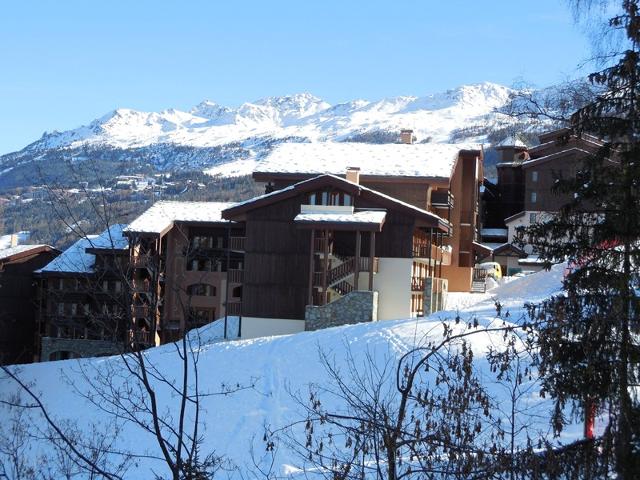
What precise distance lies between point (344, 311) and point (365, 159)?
43.5ft

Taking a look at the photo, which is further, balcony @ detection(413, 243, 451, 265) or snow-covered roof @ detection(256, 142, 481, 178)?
snow-covered roof @ detection(256, 142, 481, 178)

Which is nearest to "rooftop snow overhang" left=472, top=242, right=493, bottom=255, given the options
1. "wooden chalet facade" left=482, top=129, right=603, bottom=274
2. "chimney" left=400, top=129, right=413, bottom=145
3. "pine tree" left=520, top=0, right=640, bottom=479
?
"wooden chalet facade" left=482, top=129, right=603, bottom=274

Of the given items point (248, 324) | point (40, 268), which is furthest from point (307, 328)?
point (40, 268)

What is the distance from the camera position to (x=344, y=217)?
3631 cm

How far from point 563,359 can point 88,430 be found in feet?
52.6

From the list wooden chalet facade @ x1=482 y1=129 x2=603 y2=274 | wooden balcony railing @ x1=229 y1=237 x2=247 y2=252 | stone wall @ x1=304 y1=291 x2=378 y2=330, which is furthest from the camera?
wooden chalet facade @ x1=482 y1=129 x2=603 y2=274

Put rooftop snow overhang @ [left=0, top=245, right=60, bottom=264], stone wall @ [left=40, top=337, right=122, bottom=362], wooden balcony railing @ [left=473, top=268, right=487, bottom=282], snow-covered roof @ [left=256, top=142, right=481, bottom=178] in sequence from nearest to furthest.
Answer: snow-covered roof @ [left=256, top=142, right=481, bottom=178] < wooden balcony railing @ [left=473, top=268, right=487, bottom=282] < stone wall @ [left=40, top=337, right=122, bottom=362] < rooftop snow overhang @ [left=0, top=245, right=60, bottom=264]

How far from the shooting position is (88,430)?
24375 mm

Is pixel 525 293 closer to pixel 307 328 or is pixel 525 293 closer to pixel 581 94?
pixel 307 328

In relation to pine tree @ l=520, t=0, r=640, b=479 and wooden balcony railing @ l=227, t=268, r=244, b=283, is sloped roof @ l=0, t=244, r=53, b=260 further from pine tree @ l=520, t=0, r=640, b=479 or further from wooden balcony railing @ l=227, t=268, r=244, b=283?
pine tree @ l=520, t=0, r=640, b=479

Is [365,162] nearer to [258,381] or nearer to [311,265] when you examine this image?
[311,265]

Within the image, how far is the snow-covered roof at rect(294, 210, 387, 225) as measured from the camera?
35.8m

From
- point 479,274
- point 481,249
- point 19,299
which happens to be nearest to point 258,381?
point 479,274

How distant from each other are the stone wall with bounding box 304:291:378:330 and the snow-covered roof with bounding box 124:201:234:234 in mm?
15488
